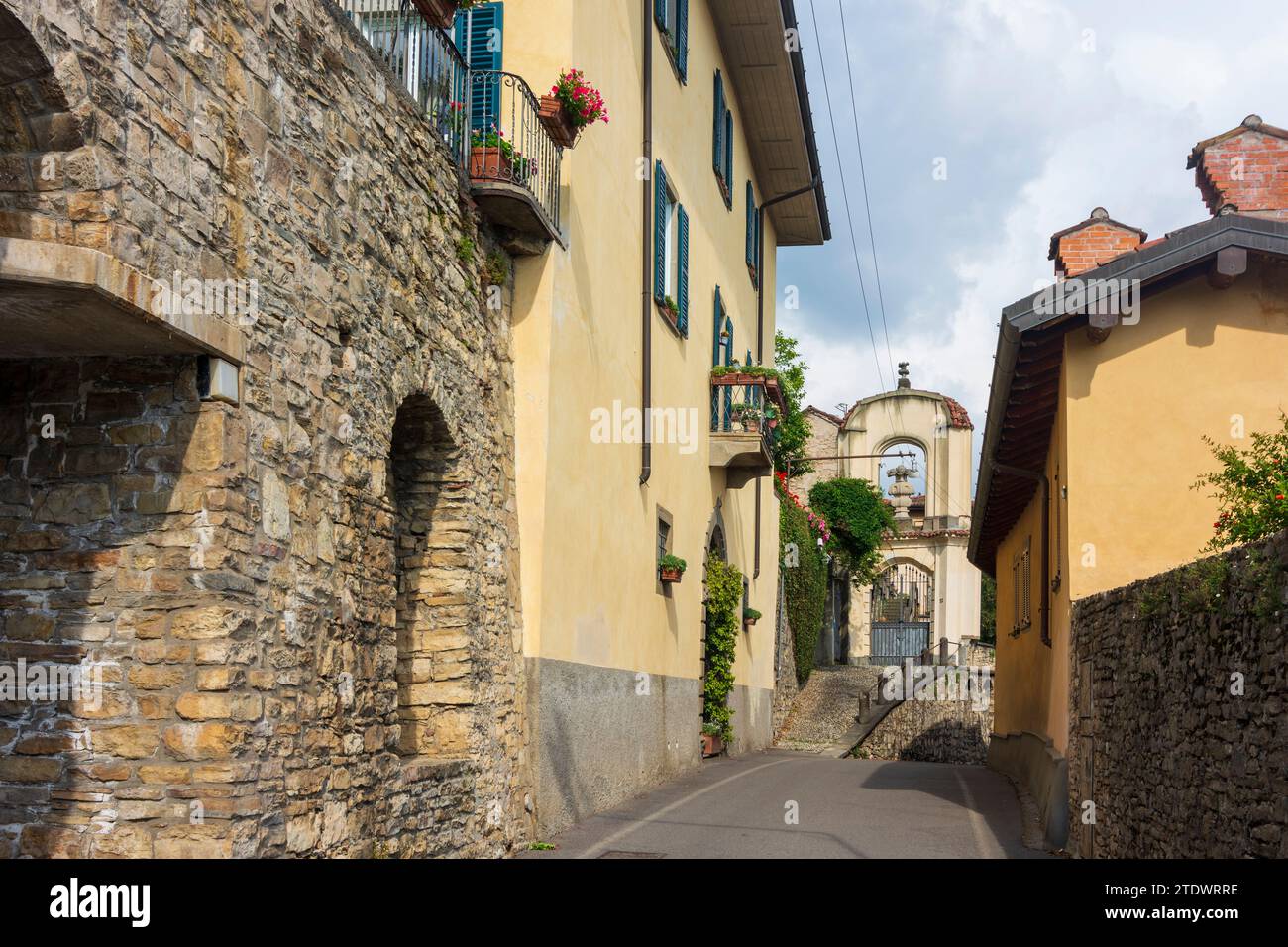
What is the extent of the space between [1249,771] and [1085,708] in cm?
469

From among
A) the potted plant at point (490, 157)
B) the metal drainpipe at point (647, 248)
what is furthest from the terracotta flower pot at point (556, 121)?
the metal drainpipe at point (647, 248)

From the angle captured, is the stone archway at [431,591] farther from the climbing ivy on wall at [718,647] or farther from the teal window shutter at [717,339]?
the teal window shutter at [717,339]

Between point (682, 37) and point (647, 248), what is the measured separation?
335 cm

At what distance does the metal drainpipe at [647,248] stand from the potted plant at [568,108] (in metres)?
3.32

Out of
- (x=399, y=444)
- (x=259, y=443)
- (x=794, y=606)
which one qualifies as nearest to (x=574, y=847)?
(x=399, y=444)

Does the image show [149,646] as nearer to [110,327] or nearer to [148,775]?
[148,775]

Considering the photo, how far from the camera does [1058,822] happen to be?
10789mm

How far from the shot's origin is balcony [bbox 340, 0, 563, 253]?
28.0ft

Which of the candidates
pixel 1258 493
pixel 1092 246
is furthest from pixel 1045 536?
pixel 1258 493

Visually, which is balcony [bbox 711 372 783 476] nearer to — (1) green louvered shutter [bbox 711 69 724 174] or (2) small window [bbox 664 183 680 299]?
(2) small window [bbox 664 183 680 299]

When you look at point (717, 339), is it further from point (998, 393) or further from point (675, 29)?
point (998, 393)

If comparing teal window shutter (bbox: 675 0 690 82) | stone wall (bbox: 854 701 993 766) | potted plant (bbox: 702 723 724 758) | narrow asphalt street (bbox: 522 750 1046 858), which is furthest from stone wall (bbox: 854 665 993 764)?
teal window shutter (bbox: 675 0 690 82)

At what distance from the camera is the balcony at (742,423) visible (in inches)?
690

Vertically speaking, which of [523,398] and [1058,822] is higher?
[523,398]
